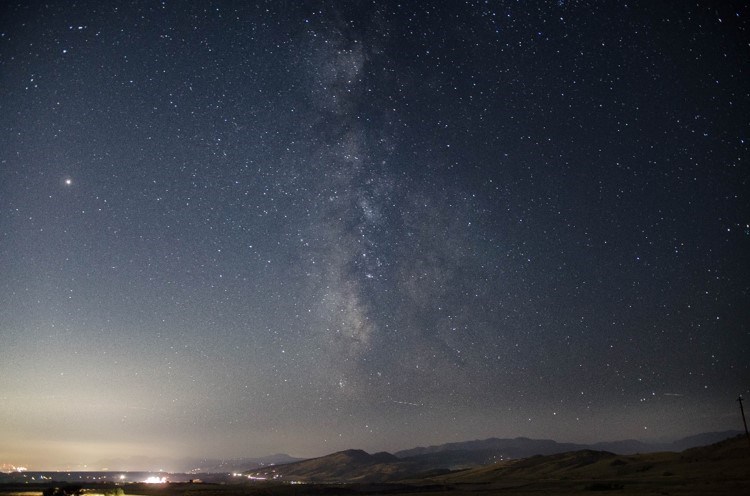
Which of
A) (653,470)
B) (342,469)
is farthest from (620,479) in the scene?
(342,469)

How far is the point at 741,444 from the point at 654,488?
2503 cm

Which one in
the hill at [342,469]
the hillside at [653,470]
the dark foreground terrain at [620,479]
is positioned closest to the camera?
the dark foreground terrain at [620,479]

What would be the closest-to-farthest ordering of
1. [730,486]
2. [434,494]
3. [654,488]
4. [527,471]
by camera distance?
[730,486], [654,488], [434,494], [527,471]

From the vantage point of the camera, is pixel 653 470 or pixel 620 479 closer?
pixel 620 479

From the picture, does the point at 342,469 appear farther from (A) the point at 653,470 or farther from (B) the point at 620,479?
(B) the point at 620,479

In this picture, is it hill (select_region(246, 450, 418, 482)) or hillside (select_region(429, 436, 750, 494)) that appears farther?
hill (select_region(246, 450, 418, 482))

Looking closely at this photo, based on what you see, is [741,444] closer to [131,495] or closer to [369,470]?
[131,495]

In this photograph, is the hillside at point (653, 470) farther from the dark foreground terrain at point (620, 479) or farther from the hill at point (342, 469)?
the hill at point (342, 469)

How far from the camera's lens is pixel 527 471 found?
7756cm

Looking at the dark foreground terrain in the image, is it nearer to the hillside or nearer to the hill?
the hillside

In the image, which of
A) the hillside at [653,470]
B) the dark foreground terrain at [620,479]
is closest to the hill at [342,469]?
the hillside at [653,470]

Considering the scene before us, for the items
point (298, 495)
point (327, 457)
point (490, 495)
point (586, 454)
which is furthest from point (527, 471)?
point (327, 457)

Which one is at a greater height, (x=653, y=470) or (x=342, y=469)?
(x=653, y=470)

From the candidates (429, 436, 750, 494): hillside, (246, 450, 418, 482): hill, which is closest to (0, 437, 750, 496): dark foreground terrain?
(429, 436, 750, 494): hillside
